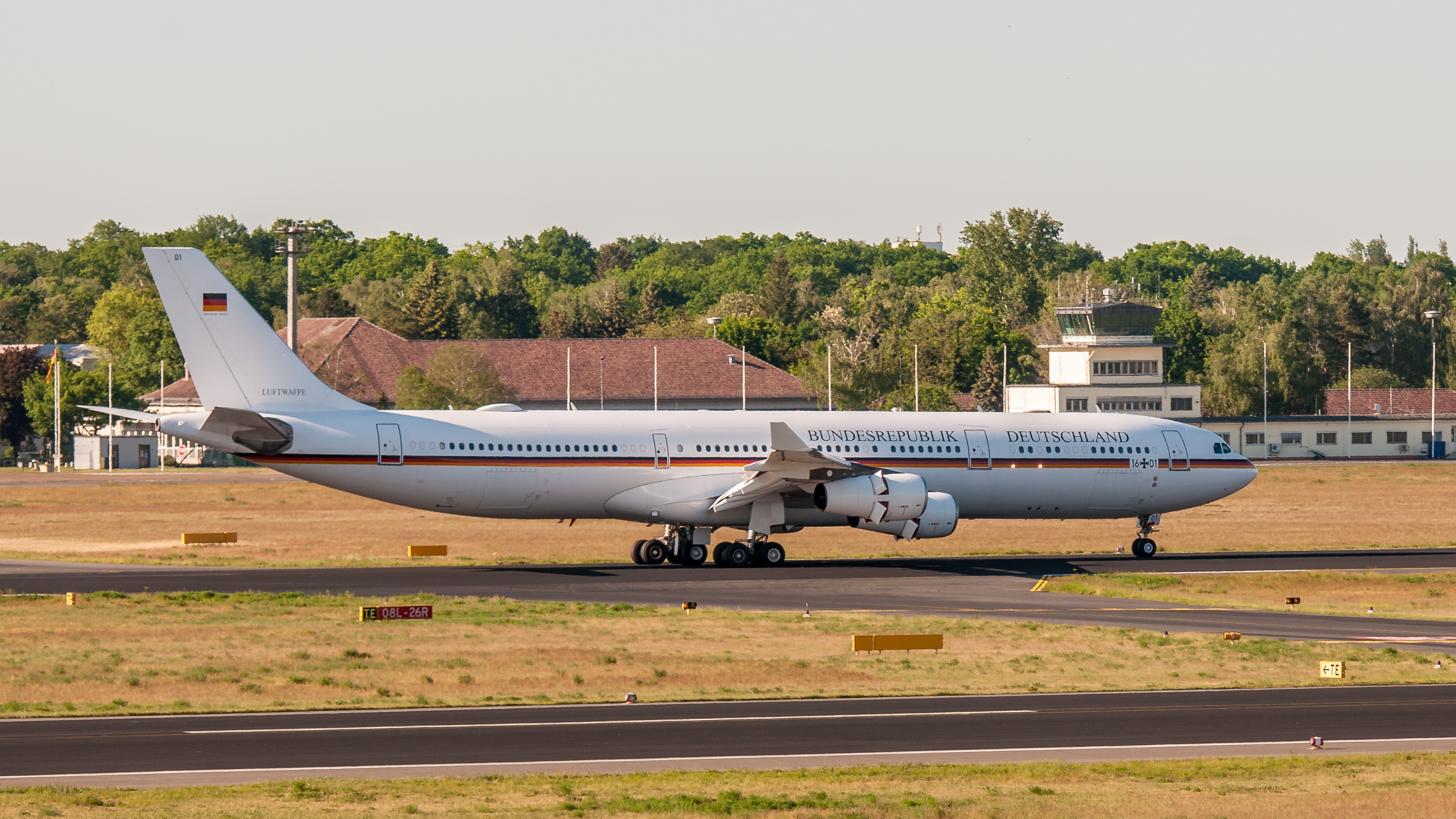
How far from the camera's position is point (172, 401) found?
12006 centimetres

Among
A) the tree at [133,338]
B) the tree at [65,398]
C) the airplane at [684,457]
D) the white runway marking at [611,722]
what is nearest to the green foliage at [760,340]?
the tree at [133,338]

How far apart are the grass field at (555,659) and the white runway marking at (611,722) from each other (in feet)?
5.58

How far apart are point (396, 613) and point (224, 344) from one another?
1158 centimetres

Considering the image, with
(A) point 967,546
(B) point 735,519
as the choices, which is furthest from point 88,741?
(A) point 967,546

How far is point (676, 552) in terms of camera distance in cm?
4575

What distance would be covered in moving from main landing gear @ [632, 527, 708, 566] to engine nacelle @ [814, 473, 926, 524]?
392 cm

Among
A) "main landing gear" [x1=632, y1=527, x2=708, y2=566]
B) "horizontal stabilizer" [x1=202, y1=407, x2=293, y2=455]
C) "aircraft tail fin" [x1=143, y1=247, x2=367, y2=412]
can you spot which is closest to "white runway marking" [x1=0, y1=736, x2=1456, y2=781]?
"horizontal stabilizer" [x1=202, y1=407, x2=293, y2=455]

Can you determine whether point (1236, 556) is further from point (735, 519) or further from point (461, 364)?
point (461, 364)

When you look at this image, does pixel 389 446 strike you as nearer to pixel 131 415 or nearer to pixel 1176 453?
pixel 131 415

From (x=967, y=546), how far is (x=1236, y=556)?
828 cm

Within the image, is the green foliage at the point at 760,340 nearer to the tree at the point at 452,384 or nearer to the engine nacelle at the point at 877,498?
the tree at the point at 452,384

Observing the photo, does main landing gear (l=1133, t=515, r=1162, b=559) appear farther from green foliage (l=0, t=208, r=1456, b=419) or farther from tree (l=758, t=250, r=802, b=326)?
tree (l=758, t=250, r=802, b=326)

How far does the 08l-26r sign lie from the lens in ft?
105

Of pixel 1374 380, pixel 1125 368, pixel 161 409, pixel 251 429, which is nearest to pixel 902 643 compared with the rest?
pixel 251 429
